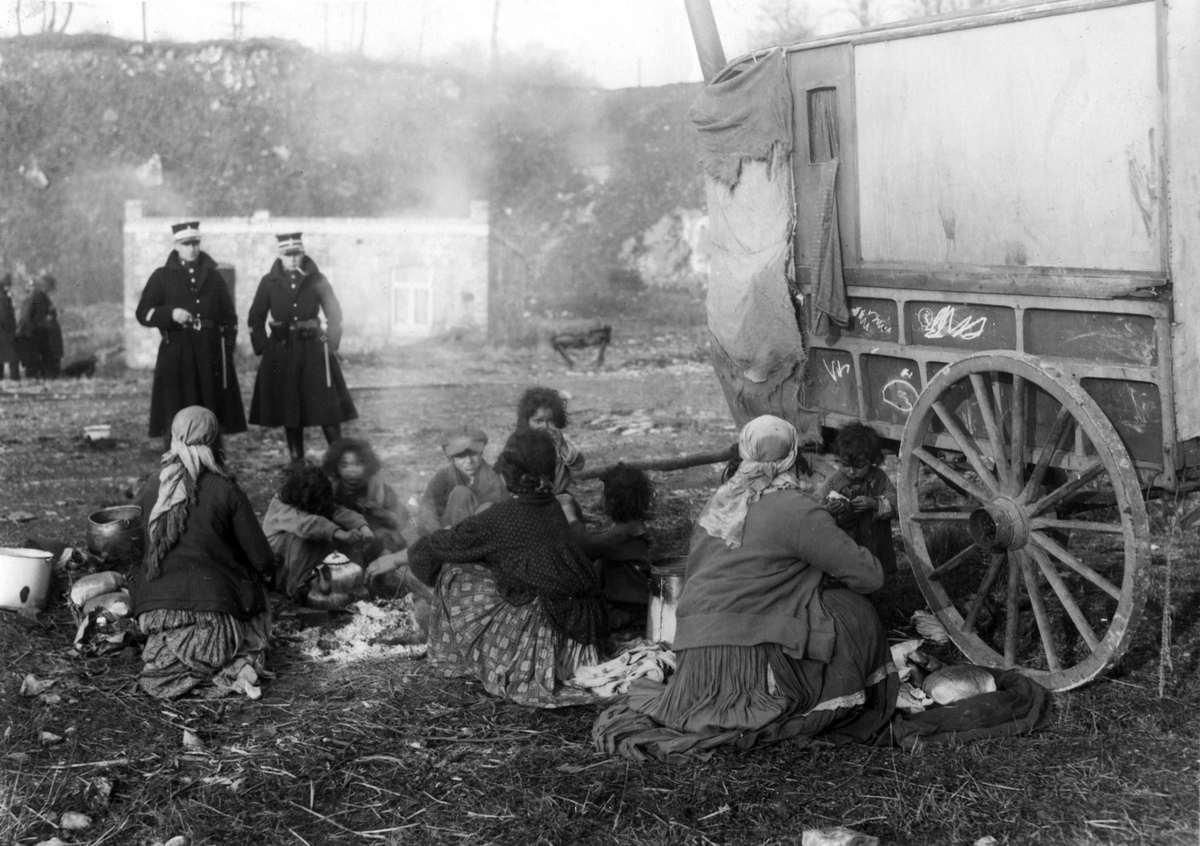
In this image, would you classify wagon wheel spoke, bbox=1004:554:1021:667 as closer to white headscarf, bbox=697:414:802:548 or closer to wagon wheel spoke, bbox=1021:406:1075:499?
wagon wheel spoke, bbox=1021:406:1075:499

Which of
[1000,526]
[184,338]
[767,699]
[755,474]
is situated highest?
[184,338]

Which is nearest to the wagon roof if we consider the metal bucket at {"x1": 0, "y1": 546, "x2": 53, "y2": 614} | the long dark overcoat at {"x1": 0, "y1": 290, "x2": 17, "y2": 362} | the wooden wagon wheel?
the wooden wagon wheel

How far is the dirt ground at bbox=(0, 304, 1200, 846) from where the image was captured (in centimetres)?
443

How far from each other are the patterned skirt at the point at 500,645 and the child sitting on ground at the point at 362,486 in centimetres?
190

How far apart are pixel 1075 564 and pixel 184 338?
289 inches

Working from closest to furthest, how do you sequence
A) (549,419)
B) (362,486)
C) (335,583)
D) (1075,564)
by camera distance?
(1075,564) < (335,583) < (549,419) < (362,486)

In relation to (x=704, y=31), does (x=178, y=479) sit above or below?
below

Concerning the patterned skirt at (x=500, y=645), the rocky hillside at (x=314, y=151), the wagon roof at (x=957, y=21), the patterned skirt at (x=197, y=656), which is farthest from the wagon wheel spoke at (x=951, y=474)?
the rocky hillside at (x=314, y=151)

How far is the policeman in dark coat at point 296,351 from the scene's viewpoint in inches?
403

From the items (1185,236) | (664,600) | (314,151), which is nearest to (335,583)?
(664,600)

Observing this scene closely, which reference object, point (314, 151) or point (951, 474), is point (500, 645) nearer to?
point (951, 474)

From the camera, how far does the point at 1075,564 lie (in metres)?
5.14

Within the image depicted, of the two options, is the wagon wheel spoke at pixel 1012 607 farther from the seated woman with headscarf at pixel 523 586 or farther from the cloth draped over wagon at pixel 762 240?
the seated woman with headscarf at pixel 523 586

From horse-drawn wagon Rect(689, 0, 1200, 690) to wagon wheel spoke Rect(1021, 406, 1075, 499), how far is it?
0.05 feet
